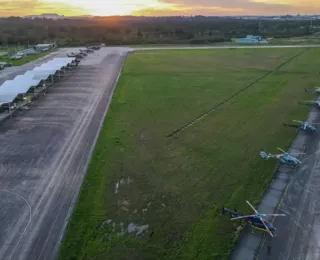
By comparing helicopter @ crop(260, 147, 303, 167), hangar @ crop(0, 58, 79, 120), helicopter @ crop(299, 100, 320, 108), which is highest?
hangar @ crop(0, 58, 79, 120)

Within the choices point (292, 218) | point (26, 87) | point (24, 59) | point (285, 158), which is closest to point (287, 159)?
point (285, 158)

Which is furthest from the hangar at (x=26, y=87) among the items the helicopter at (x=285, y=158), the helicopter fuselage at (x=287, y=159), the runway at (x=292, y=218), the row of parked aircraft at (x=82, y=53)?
the runway at (x=292, y=218)

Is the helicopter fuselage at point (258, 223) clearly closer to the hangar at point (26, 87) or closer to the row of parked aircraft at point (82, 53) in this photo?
the hangar at point (26, 87)

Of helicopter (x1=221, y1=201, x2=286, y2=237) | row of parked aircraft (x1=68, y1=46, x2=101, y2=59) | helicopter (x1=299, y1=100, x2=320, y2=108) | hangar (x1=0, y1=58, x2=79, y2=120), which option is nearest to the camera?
helicopter (x1=221, y1=201, x2=286, y2=237)

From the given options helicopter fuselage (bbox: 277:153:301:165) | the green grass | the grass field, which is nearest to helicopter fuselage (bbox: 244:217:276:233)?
the grass field

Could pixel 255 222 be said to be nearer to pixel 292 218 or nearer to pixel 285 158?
pixel 292 218

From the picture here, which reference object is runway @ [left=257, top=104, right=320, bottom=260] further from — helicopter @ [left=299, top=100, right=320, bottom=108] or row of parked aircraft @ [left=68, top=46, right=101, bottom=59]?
row of parked aircraft @ [left=68, top=46, right=101, bottom=59]

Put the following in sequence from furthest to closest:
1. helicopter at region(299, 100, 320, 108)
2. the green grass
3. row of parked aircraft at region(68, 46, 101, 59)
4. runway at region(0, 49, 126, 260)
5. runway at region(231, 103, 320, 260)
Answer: row of parked aircraft at region(68, 46, 101, 59) → the green grass → helicopter at region(299, 100, 320, 108) → runway at region(0, 49, 126, 260) → runway at region(231, 103, 320, 260)
